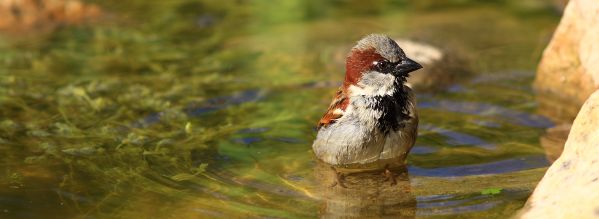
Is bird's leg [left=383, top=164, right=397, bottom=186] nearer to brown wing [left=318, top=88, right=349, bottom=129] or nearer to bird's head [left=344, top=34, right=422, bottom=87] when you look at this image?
brown wing [left=318, top=88, right=349, bottom=129]

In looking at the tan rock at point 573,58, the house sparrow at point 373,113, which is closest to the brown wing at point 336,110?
the house sparrow at point 373,113

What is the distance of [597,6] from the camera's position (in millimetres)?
6652

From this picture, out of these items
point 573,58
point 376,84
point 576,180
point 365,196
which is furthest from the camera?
point 573,58

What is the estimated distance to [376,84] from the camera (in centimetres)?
572

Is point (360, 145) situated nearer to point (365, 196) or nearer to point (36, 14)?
point (365, 196)

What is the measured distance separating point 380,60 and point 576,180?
5.62 ft

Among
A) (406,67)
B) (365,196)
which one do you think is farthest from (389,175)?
(406,67)

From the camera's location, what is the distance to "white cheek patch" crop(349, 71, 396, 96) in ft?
18.7

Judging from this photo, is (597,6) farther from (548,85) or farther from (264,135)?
(264,135)

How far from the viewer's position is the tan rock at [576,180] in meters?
4.15

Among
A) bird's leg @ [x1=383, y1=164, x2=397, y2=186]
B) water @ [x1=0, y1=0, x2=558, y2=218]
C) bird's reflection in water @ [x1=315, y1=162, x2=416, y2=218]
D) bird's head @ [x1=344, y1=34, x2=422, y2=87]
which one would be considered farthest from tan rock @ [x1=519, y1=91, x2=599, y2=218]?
bird's head @ [x1=344, y1=34, x2=422, y2=87]

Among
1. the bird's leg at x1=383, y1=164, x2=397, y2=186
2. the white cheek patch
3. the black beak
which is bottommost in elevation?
the bird's leg at x1=383, y1=164, x2=397, y2=186

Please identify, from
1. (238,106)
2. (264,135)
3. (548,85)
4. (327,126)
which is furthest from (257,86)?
(548,85)

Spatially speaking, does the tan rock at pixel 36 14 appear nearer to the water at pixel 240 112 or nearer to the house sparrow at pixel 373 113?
the water at pixel 240 112
